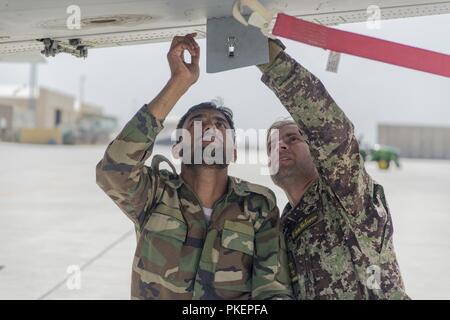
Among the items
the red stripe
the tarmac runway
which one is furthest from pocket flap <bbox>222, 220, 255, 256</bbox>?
the tarmac runway

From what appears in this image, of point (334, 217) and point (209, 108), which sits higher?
point (209, 108)

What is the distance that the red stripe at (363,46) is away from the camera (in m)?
1.77

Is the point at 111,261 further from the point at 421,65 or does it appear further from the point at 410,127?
the point at 410,127

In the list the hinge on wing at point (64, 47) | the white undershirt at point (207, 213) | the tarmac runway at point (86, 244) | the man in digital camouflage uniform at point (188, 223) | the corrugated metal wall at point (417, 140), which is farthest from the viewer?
the corrugated metal wall at point (417, 140)

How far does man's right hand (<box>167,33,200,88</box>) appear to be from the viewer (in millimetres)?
1910

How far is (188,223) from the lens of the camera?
1.98 metres

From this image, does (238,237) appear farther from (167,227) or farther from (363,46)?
(363,46)

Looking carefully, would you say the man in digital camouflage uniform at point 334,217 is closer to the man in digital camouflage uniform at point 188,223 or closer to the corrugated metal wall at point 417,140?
the man in digital camouflage uniform at point 188,223

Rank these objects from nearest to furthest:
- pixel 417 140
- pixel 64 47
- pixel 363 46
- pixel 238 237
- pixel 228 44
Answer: pixel 363 46, pixel 238 237, pixel 228 44, pixel 64 47, pixel 417 140

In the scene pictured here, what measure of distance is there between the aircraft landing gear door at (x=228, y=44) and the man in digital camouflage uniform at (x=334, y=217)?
83mm

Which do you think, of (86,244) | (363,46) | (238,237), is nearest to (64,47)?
(238,237)

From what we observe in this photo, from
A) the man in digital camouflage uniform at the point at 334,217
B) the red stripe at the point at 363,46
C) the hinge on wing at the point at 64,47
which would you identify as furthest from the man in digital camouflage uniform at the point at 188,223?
the hinge on wing at the point at 64,47

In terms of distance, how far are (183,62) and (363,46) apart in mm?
645

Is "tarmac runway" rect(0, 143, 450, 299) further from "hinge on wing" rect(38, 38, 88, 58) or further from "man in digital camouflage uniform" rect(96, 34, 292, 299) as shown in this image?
"man in digital camouflage uniform" rect(96, 34, 292, 299)
